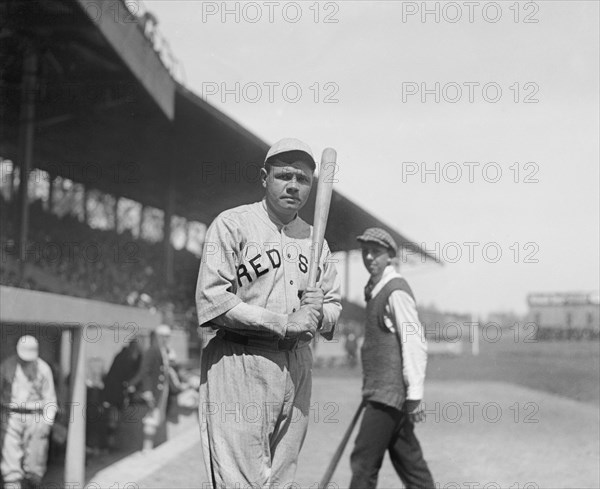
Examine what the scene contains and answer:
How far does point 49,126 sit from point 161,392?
8727 millimetres

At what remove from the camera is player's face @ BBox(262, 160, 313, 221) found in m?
3.42

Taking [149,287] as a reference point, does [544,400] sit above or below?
below

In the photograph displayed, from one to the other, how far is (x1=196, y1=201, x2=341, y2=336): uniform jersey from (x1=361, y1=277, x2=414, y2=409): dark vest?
76.2 inches

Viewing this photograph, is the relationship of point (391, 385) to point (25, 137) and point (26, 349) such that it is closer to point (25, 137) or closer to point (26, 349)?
point (26, 349)

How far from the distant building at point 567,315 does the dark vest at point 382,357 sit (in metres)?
42.3

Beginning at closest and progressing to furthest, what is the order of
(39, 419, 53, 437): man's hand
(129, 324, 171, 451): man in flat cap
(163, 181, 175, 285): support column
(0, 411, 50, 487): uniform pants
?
(0, 411, 50, 487): uniform pants, (39, 419, 53, 437): man's hand, (129, 324, 171, 451): man in flat cap, (163, 181, 175, 285): support column

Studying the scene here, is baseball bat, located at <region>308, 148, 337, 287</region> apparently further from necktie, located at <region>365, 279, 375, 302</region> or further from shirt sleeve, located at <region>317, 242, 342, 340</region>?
necktie, located at <region>365, 279, 375, 302</region>

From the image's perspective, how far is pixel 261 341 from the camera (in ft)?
10.8

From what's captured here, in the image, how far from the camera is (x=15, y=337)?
7.15 m

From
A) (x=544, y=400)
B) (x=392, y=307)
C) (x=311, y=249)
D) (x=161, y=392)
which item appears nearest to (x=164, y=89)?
(x=161, y=392)

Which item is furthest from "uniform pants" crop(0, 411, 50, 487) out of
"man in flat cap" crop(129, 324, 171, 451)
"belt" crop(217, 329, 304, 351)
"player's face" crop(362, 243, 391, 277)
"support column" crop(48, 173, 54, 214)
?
"support column" crop(48, 173, 54, 214)

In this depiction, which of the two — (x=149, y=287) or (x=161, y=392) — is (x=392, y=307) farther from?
(x=149, y=287)

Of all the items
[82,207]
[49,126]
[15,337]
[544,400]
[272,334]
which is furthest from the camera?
[82,207]

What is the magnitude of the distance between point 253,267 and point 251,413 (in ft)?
1.71
